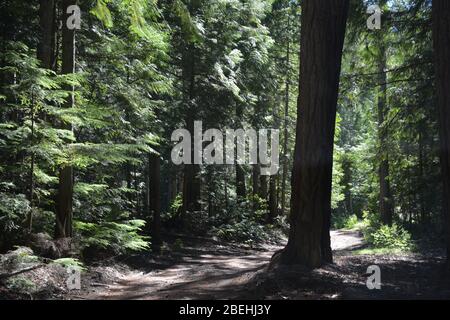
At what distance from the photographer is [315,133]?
27.0 feet

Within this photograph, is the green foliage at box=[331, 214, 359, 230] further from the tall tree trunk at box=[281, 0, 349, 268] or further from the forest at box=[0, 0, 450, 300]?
the tall tree trunk at box=[281, 0, 349, 268]

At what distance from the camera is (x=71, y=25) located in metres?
10.0

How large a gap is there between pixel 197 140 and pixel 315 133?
11822mm

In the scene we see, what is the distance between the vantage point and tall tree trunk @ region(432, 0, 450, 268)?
7910 millimetres

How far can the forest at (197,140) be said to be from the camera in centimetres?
806

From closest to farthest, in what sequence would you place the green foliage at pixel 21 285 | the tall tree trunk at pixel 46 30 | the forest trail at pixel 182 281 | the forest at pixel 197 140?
the green foliage at pixel 21 285 < the forest trail at pixel 182 281 < the forest at pixel 197 140 < the tall tree trunk at pixel 46 30

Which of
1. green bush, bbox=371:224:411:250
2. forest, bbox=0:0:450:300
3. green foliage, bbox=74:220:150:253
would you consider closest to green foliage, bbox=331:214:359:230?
forest, bbox=0:0:450:300

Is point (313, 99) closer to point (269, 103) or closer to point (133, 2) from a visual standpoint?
point (133, 2)

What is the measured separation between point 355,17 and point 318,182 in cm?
584

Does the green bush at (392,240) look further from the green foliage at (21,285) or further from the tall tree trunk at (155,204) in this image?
the green foliage at (21,285)

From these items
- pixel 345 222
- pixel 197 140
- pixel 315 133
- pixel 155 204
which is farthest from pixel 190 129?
pixel 345 222

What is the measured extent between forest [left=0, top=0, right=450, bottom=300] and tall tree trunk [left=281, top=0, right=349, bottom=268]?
0.09 feet

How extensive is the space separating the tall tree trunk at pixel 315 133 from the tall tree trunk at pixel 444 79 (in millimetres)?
1679

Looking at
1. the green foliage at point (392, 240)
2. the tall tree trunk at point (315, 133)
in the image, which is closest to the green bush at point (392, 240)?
the green foliage at point (392, 240)
